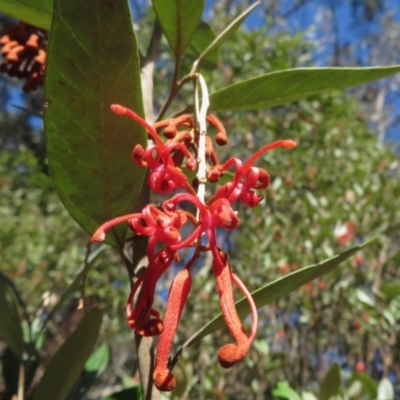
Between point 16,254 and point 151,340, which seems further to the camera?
point 16,254

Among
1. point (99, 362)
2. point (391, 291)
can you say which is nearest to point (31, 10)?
point (99, 362)

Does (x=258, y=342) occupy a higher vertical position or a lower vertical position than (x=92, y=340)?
lower

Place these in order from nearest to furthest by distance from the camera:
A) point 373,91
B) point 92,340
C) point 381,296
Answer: point 92,340 → point 381,296 → point 373,91

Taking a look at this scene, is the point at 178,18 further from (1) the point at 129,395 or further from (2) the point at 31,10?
(1) the point at 129,395

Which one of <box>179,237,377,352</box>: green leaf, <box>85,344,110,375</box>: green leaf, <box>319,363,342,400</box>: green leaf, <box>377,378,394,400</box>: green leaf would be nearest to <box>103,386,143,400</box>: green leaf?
<box>179,237,377,352</box>: green leaf

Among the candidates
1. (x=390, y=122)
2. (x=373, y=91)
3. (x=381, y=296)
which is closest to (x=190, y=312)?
(x=381, y=296)

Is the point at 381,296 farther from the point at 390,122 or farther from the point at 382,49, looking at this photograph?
the point at 382,49

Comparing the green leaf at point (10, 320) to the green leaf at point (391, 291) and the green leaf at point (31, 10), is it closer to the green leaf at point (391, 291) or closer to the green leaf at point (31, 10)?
the green leaf at point (31, 10)
